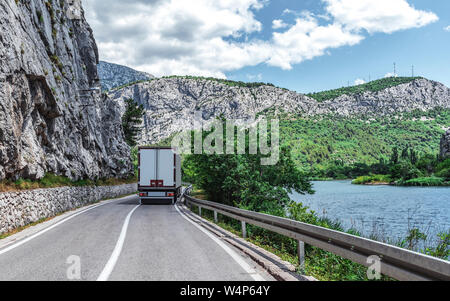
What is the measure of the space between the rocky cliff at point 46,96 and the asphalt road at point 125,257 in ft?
20.0

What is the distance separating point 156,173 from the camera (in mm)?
24125

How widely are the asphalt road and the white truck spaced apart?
12.8 m

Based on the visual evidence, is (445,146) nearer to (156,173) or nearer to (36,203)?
(156,173)

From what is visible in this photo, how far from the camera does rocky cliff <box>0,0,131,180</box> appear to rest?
48.2 ft

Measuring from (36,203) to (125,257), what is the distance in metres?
10.1

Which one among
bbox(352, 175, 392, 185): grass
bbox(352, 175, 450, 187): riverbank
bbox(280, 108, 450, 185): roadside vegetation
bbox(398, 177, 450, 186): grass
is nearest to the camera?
bbox(398, 177, 450, 186): grass

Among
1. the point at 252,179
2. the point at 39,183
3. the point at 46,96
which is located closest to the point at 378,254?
the point at 252,179

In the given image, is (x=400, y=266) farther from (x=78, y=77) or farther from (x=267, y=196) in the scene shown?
(x=78, y=77)

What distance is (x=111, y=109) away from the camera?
49.0 meters

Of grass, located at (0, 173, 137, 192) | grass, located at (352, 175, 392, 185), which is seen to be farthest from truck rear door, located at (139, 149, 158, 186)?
grass, located at (352, 175, 392, 185)

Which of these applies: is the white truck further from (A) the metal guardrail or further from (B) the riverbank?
(B) the riverbank

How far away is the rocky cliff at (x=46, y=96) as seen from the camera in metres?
14.7
